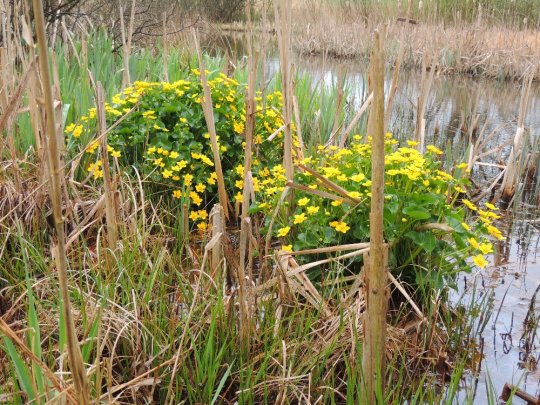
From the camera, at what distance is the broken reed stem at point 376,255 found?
3.19 feet

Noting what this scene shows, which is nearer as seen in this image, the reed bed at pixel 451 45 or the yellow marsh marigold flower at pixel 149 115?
the yellow marsh marigold flower at pixel 149 115

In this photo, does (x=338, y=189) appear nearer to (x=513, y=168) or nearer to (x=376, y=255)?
(x=376, y=255)

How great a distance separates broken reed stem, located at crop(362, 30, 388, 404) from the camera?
972 mm

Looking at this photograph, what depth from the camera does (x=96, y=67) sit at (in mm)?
4094

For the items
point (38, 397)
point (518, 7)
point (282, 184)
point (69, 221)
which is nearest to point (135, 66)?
point (69, 221)

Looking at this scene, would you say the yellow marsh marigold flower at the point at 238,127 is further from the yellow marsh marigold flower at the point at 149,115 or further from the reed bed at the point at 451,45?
the reed bed at the point at 451,45

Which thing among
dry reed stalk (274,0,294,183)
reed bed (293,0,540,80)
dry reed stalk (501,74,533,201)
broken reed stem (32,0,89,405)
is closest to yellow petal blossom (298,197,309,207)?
dry reed stalk (274,0,294,183)

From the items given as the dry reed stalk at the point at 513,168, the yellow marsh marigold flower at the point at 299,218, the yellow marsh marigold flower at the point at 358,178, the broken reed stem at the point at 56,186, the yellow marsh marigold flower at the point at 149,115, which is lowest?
the dry reed stalk at the point at 513,168

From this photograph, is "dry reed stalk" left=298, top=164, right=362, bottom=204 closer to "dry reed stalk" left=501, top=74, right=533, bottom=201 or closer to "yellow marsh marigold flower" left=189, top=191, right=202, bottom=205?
"yellow marsh marigold flower" left=189, top=191, right=202, bottom=205

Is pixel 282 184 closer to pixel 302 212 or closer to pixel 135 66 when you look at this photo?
pixel 302 212

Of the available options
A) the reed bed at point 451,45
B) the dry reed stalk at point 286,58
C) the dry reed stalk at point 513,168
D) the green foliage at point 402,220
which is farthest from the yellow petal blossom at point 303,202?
the reed bed at point 451,45

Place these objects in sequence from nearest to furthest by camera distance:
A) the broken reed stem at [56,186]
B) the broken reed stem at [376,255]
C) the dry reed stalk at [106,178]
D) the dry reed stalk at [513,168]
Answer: the broken reed stem at [56,186], the broken reed stem at [376,255], the dry reed stalk at [106,178], the dry reed stalk at [513,168]

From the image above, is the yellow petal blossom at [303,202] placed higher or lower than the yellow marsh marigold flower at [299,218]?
higher

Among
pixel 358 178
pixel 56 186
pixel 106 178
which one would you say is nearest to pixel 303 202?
pixel 358 178
